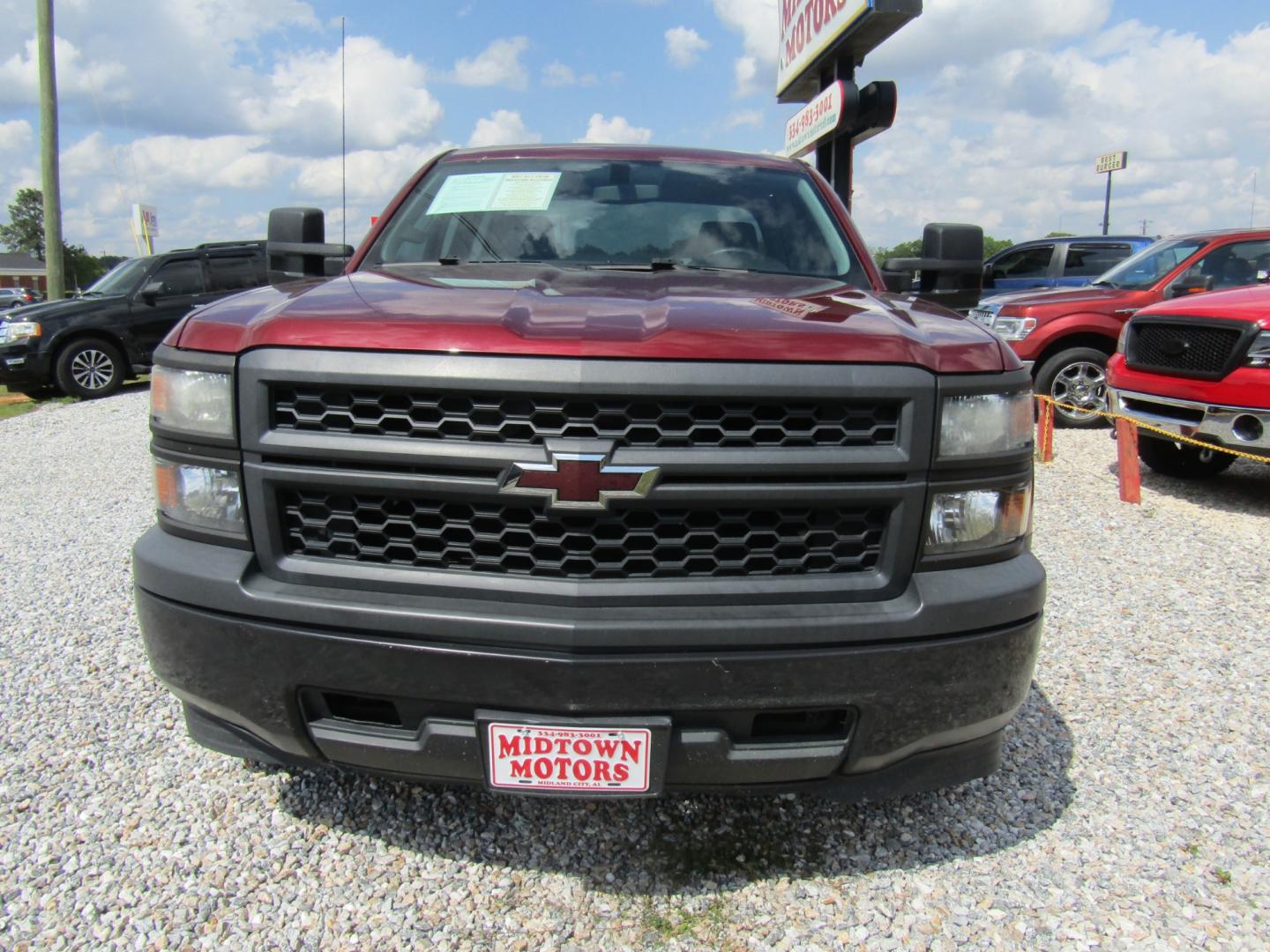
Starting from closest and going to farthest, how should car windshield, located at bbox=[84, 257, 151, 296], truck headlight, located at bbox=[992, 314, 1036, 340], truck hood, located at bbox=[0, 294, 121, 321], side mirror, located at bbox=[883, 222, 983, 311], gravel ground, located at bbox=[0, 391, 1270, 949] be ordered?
1. gravel ground, located at bbox=[0, 391, 1270, 949]
2. side mirror, located at bbox=[883, 222, 983, 311]
3. truck headlight, located at bbox=[992, 314, 1036, 340]
4. truck hood, located at bbox=[0, 294, 121, 321]
5. car windshield, located at bbox=[84, 257, 151, 296]

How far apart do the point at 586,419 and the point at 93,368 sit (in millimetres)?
12416

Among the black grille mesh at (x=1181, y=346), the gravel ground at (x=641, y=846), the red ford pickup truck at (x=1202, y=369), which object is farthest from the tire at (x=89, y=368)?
the black grille mesh at (x=1181, y=346)

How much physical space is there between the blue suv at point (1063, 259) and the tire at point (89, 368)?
11.4 metres

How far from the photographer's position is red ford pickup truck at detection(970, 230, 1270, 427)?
27.1 feet

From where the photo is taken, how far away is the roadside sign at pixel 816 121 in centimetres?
952

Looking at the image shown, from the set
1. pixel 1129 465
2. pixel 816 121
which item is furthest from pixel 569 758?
pixel 816 121

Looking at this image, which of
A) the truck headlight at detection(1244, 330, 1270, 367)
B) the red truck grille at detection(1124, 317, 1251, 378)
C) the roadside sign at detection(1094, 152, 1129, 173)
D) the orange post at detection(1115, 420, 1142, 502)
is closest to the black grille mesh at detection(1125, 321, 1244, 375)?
the red truck grille at detection(1124, 317, 1251, 378)

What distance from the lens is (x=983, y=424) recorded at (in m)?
1.90

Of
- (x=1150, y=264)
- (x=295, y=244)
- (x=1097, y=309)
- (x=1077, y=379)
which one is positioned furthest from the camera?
(x=1150, y=264)

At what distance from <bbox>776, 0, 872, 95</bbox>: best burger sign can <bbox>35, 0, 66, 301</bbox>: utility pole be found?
12.8 m

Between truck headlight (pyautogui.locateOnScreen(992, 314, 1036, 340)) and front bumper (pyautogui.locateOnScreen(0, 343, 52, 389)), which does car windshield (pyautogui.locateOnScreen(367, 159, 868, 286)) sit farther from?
front bumper (pyautogui.locateOnScreen(0, 343, 52, 389))

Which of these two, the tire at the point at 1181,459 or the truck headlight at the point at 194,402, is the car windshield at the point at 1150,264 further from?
the truck headlight at the point at 194,402

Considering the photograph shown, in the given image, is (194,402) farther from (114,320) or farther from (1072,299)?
(114,320)

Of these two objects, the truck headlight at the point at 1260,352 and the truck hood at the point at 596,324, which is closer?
the truck hood at the point at 596,324
